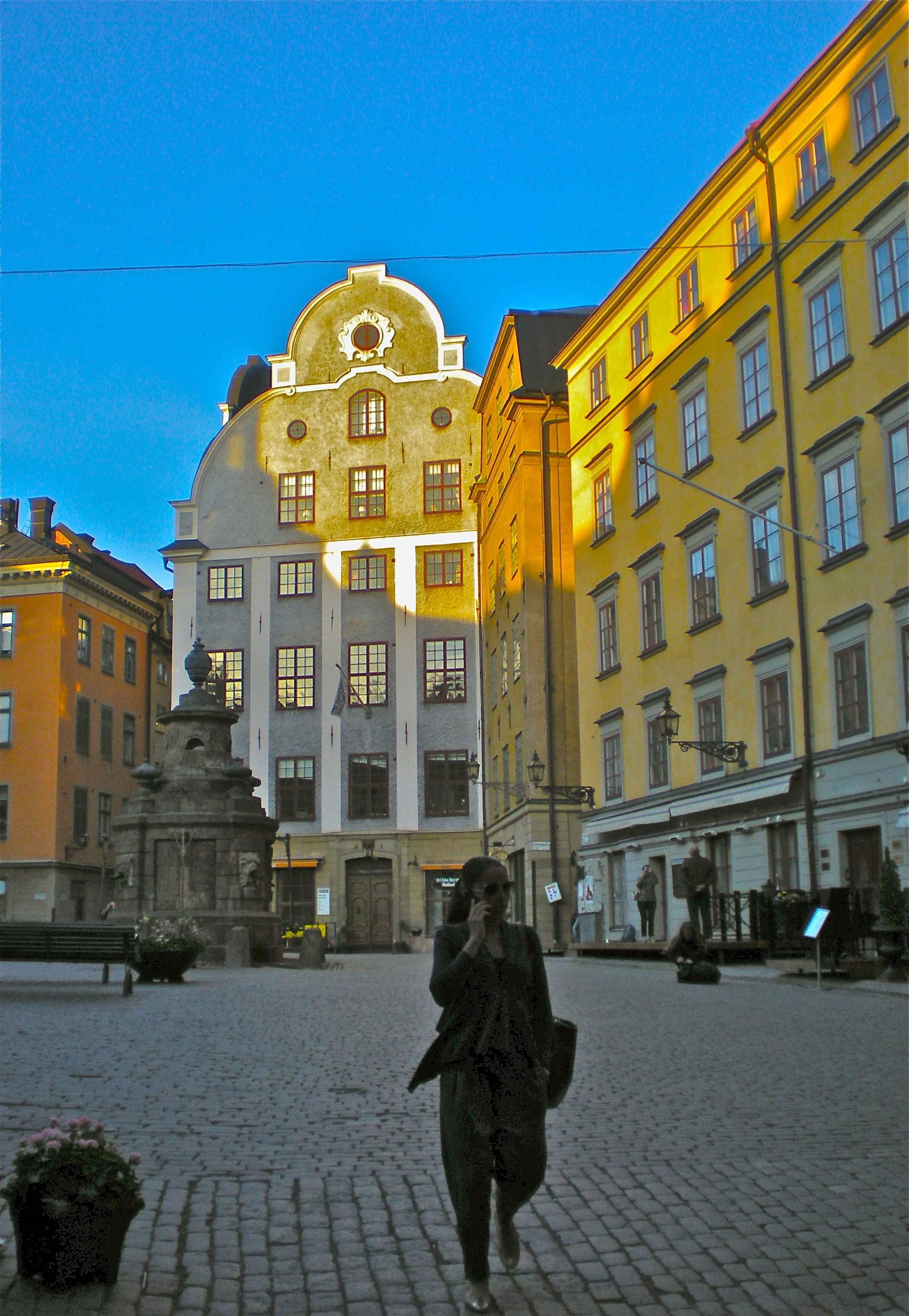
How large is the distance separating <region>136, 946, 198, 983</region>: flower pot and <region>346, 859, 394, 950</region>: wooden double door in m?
31.8

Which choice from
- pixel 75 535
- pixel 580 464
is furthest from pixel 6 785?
pixel 580 464

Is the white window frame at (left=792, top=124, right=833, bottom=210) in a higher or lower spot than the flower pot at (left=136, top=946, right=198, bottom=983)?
higher

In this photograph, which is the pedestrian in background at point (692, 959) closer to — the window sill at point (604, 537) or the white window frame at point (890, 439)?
the white window frame at point (890, 439)

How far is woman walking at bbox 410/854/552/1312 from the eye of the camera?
5320mm

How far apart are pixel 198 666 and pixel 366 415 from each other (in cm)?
2764

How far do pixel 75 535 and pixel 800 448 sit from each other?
46.1 meters

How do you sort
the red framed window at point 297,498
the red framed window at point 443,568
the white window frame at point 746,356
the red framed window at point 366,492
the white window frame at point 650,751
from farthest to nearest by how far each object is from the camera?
the red framed window at point 297,498, the red framed window at point 366,492, the red framed window at point 443,568, the white window frame at point 650,751, the white window frame at point 746,356

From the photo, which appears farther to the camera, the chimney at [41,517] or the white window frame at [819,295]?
the chimney at [41,517]

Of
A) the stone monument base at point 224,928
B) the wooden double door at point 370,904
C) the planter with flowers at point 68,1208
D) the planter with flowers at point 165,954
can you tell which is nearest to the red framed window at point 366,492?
the wooden double door at point 370,904

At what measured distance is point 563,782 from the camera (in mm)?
44812

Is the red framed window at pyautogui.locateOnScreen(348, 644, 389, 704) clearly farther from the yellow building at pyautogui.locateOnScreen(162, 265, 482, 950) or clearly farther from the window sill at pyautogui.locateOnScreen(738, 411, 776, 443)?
the window sill at pyautogui.locateOnScreen(738, 411, 776, 443)

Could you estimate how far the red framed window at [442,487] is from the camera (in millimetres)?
58188

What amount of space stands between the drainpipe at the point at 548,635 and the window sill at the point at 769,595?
13.8m

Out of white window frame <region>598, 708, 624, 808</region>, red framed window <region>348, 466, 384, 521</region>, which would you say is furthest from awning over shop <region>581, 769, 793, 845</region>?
red framed window <region>348, 466, 384, 521</region>
